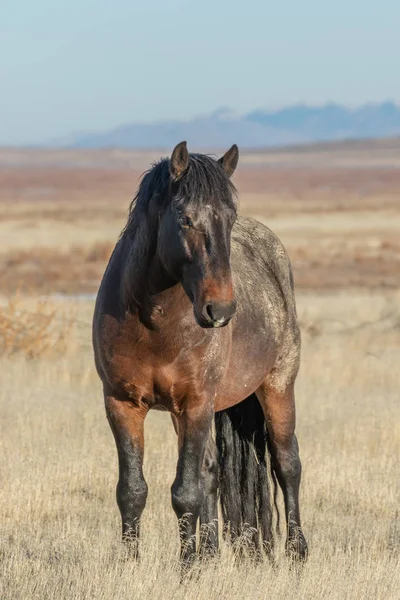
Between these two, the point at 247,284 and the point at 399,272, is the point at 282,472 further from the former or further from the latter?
the point at 399,272

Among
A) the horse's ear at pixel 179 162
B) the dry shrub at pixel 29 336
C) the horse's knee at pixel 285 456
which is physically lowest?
the horse's knee at pixel 285 456

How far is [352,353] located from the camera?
44.8 feet

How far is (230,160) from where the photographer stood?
545 centimetres

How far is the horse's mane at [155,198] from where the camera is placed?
5016mm

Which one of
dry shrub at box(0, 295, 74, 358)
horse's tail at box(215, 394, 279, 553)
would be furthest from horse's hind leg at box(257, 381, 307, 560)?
dry shrub at box(0, 295, 74, 358)

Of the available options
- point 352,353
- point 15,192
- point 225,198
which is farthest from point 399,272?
point 15,192

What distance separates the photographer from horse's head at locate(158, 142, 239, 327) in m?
4.75

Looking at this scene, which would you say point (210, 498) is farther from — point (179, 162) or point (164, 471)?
point (179, 162)

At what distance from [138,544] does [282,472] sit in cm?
148

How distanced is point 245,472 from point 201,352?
1.65 m

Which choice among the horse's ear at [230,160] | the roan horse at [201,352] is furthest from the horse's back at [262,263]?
the horse's ear at [230,160]

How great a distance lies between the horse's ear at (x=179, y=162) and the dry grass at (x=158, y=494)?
1.99m

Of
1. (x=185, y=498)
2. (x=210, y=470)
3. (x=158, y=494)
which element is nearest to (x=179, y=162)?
(x=185, y=498)

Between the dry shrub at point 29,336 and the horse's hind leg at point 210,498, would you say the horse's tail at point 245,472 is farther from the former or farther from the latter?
the dry shrub at point 29,336
